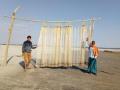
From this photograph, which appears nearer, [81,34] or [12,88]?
[12,88]

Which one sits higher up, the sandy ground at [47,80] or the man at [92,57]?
the man at [92,57]

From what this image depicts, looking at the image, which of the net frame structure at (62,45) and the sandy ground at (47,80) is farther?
the net frame structure at (62,45)

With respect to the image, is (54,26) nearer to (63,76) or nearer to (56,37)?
(56,37)

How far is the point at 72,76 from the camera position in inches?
632

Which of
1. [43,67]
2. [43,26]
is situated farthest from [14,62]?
[43,26]

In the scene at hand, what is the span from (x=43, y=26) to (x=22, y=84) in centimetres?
557

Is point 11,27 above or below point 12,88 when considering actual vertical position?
above

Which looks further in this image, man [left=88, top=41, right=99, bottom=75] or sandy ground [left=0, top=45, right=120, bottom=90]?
man [left=88, top=41, right=99, bottom=75]

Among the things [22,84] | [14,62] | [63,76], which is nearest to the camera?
[22,84]

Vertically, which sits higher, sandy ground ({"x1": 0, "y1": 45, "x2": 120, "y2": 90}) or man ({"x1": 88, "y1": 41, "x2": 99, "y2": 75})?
man ({"x1": 88, "y1": 41, "x2": 99, "y2": 75})

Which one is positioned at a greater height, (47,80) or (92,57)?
(92,57)

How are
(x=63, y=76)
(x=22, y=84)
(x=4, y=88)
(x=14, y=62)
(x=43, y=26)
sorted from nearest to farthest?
(x=4, y=88) → (x=22, y=84) → (x=63, y=76) → (x=43, y=26) → (x=14, y=62)

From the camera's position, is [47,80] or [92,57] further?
[92,57]

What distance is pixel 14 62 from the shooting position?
63.7ft
